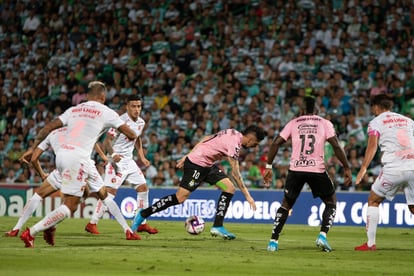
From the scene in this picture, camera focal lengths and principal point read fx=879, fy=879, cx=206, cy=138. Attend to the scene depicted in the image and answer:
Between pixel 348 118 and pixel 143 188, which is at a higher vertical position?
pixel 348 118

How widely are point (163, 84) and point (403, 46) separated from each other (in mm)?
7843

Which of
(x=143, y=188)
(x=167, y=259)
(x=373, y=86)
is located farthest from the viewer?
(x=373, y=86)

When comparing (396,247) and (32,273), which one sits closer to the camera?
(32,273)

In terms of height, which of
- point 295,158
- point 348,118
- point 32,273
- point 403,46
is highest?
point 403,46

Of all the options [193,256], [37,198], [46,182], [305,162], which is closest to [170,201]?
[46,182]

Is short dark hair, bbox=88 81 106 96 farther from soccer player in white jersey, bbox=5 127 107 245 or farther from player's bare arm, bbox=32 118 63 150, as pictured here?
soccer player in white jersey, bbox=5 127 107 245

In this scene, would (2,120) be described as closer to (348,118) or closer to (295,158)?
(348,118)

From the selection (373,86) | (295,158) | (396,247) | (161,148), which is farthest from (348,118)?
(295,158)

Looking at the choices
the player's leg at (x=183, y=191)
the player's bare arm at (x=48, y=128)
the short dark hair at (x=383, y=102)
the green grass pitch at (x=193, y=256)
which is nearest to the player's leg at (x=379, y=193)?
the green grass pitch at (x=193, y=256)

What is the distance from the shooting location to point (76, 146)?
42.7 ft

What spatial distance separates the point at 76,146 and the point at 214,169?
408 centimetres

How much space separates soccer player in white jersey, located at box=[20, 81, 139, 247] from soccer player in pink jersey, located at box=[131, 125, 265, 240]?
99.6 inches

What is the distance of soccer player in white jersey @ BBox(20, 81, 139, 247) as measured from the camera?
42.1ft

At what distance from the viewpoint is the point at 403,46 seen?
1088 inches
